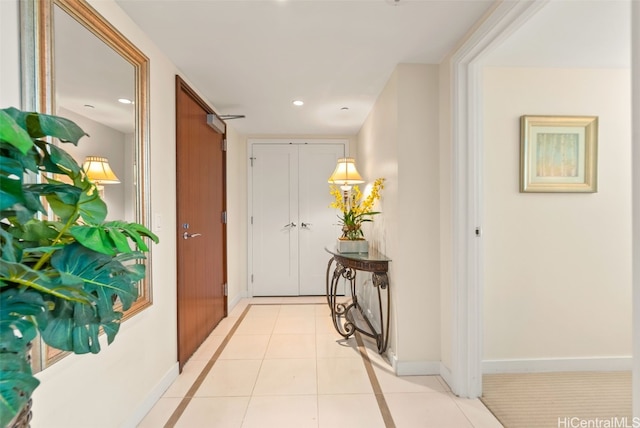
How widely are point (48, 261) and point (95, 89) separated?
1.06 metres

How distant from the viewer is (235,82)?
7.79ft

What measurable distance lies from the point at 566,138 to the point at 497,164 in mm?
521

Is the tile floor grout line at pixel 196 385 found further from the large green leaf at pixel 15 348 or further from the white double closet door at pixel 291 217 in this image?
the large green leaf at pixel 15 348

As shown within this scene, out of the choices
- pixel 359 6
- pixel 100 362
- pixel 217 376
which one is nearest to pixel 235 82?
pixel 359 6

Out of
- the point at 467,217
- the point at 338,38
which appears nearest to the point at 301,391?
the point at 467,217

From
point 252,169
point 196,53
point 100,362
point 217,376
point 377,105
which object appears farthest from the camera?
point 252,169

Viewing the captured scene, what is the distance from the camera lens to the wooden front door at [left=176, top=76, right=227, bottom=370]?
217 cm

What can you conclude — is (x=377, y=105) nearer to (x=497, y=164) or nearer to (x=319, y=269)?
(x=497, y=164)

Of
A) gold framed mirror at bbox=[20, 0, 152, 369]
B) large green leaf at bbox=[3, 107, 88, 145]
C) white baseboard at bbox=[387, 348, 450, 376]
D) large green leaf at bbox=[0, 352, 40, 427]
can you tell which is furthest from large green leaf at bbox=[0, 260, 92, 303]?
white baseboard at bbox=[387, 348, 450, 376]

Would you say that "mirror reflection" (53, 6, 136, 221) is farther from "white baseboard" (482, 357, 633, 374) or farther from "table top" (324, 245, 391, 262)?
"white baseboard" (482, 357, 633, 374)

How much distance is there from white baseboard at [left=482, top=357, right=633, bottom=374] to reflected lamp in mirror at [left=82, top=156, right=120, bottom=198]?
2577 millimetres

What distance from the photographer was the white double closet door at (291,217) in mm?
4023

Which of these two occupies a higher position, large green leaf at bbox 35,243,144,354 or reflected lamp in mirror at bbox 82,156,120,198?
reflected lamp in mirror at bbox 82,156,120,198

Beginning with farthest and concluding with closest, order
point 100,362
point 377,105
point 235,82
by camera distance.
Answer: point 377,105
point 235,82
point 100,362
